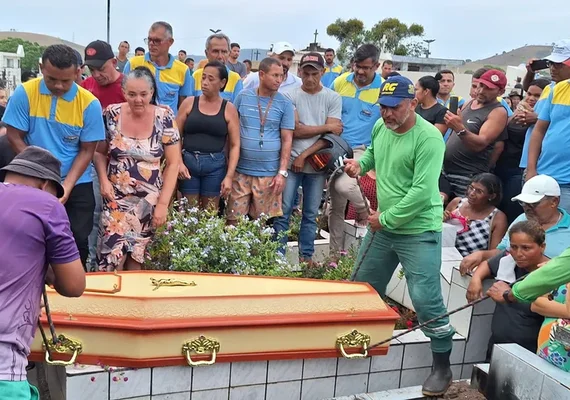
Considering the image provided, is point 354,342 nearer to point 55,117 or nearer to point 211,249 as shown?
point 211,249

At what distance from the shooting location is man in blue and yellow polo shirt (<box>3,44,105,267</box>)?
143 inches

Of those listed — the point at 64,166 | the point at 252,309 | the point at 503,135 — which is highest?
the point at 503,135

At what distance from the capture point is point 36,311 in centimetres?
208

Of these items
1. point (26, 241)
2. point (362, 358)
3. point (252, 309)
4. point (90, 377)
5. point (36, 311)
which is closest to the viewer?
point (26, 241)

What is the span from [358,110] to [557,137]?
1842 millimetres

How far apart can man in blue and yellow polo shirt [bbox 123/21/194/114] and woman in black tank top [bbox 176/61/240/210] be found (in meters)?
0.71

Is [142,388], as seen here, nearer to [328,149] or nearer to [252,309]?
[252,309]

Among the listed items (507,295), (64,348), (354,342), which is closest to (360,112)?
(354,342)

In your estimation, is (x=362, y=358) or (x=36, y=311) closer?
(x=36, y=311)

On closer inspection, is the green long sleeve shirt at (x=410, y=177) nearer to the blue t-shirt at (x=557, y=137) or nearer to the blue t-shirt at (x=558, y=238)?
the blue t-shirt at (x=558, y=238)

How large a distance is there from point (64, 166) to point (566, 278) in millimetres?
3030

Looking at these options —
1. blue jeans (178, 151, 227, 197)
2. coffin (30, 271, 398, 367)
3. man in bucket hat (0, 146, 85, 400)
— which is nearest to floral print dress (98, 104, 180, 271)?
coffin (30, 271, 398, 367)

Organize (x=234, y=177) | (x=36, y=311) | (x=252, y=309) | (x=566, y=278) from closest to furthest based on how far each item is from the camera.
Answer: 1. (x=36, y=311)
2. (x=566, y=278)
3. (x=252, y=309)
4. (x=234, y=177)

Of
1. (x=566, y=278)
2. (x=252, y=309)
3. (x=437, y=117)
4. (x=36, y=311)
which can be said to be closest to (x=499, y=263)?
(x=566, y=278)
